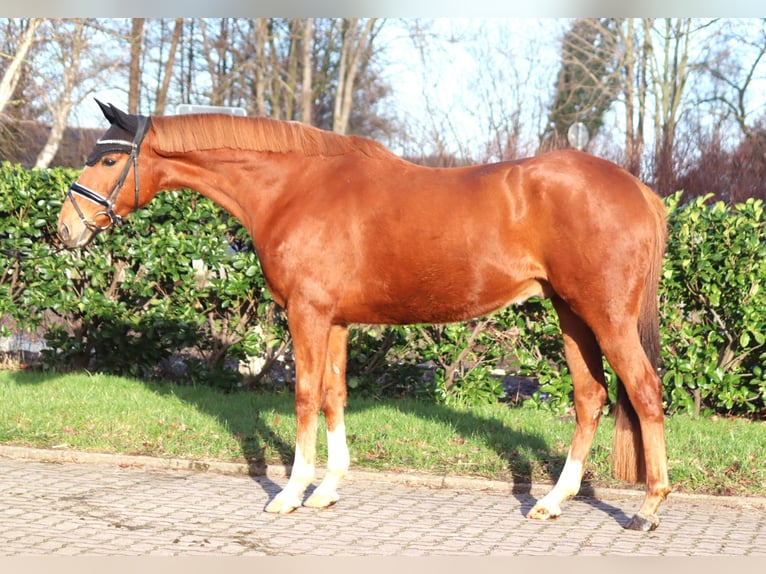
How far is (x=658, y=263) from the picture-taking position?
218 inches

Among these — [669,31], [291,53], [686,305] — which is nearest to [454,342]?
[686,305]

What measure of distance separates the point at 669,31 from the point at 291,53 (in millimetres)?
14116

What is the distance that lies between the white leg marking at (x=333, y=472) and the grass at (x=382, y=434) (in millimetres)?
880

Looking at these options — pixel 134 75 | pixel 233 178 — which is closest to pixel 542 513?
pixel 233 178

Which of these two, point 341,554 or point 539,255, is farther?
point 539,255

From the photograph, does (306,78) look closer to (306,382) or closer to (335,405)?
(335,405)

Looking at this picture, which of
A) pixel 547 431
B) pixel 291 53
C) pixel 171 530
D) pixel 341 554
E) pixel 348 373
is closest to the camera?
pixel 341 554

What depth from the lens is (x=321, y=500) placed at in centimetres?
575

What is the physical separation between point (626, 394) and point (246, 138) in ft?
9.56

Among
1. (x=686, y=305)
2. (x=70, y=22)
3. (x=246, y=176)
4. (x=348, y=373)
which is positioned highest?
(x=70, y=22)

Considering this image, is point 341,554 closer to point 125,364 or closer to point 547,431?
point 547,431

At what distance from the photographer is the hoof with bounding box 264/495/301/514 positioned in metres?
5.59

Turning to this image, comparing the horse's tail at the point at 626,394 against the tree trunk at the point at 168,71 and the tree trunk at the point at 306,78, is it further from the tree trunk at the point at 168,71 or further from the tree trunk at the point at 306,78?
the tree trunk at the point at 168,71

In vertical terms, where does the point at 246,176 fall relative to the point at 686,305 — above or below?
above
